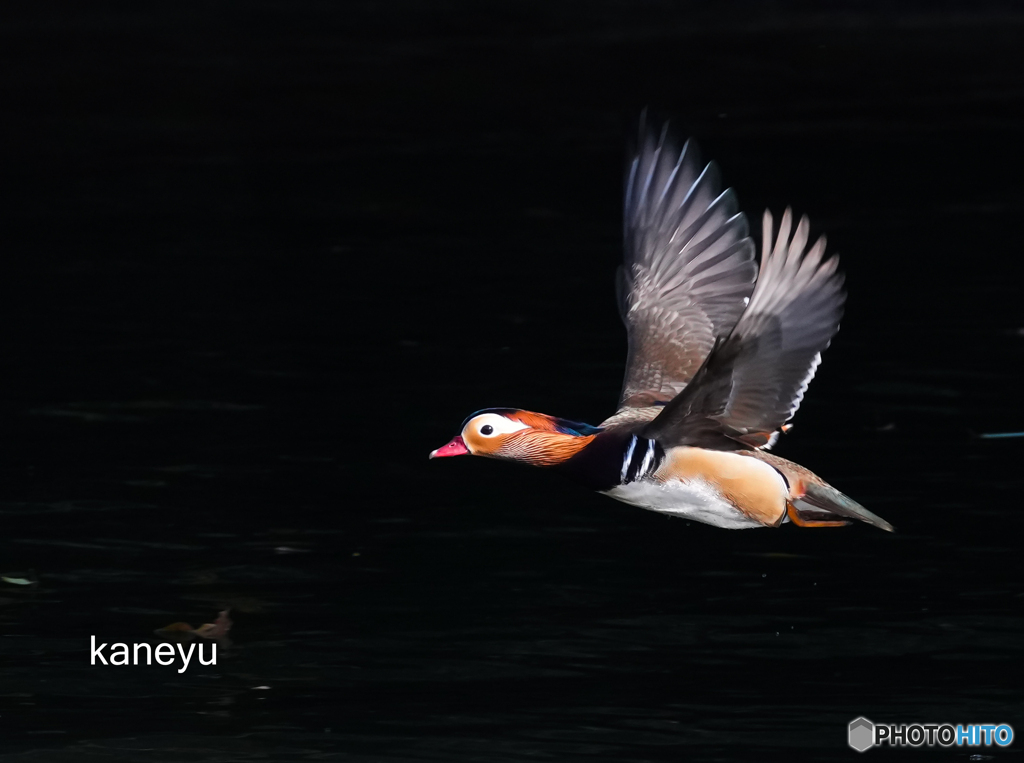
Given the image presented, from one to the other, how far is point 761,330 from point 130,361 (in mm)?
6568

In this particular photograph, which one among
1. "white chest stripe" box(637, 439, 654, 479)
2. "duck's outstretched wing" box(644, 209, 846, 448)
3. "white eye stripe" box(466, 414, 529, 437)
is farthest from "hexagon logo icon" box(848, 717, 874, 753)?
"white eye stripe" box(466, 414, 529, 437)

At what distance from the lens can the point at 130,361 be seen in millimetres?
11891

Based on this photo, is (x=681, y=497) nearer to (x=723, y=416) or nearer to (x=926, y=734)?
(x=723, y=416)

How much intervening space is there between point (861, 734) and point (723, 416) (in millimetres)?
1228

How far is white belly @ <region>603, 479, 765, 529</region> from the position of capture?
260 inches

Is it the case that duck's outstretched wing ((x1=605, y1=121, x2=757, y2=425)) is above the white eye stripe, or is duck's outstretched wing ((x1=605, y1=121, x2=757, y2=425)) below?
above

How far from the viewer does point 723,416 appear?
6555 mm

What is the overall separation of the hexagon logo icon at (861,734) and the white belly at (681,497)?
0.79 meters

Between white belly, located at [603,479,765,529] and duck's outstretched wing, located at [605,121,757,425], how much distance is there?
3.35 feet

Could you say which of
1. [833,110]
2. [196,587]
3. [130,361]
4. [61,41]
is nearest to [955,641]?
[196,587]

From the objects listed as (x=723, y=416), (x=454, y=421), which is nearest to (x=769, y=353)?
(x=723, y=416)

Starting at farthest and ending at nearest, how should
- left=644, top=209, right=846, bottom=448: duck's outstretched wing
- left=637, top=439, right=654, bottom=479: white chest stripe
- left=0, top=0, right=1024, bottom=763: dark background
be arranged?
left=0, top=0, right=1024, bottom=763: dark background → left=637, top=439, right=654, bottom=479: white chest stripe → left=644, top=209, right=846, bottom=448: duck's outstretched wing

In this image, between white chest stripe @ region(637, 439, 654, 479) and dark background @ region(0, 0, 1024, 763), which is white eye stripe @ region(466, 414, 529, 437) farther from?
dark background @ region(0, 0, 1024, 763)

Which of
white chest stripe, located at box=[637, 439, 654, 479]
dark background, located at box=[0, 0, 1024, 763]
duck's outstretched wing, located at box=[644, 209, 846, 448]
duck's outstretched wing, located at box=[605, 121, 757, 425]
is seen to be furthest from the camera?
duck's outstretched wing, located at box=[605, 121, 757, 425]
